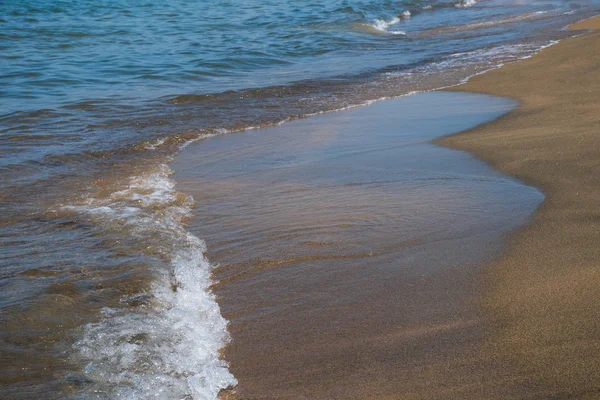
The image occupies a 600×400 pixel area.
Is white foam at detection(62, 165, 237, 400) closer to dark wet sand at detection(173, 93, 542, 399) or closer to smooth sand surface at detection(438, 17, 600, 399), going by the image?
dark wet sand at detection(173, 93, 542, 399)

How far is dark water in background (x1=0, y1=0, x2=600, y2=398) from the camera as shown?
116 inches

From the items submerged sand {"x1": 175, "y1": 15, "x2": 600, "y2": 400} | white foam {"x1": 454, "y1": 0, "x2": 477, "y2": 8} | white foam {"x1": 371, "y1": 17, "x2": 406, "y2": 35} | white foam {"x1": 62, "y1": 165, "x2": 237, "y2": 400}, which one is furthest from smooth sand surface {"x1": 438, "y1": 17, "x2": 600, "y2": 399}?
white foam {"x1": 454, "y1": 0, "x2": 477, "y2": 8}

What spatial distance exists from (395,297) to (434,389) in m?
0.74

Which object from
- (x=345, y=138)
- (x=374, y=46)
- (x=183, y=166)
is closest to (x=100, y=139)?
(x=183, y=166)

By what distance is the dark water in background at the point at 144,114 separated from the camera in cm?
295

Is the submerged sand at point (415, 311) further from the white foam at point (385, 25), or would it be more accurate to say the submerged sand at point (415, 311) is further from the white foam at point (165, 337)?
A: the white foam at point (385, 25)

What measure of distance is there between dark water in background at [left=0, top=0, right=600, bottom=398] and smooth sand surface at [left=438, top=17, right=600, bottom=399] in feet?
3.71

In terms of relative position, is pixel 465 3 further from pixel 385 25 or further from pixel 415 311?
pixel 415 311

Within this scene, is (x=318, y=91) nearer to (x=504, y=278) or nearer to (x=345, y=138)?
(x=345, y=138)

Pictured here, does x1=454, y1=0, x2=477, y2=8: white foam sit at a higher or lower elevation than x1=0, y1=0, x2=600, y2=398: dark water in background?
higher

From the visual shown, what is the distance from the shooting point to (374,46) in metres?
13.4

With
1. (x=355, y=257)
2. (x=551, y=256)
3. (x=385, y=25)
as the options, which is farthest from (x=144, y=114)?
(x=385, y=25)

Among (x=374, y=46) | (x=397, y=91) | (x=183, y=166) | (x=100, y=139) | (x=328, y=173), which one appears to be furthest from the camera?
(x=374, y=46)

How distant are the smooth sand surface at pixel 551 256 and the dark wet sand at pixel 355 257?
0.33ft
